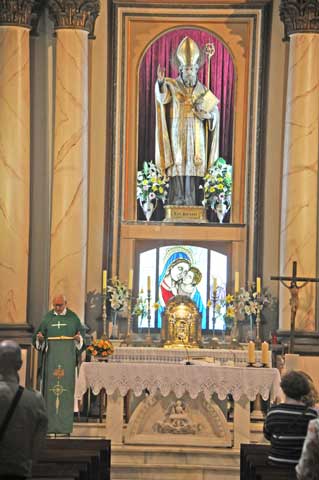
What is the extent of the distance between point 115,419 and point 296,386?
5.84m

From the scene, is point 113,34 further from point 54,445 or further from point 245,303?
point 54,445

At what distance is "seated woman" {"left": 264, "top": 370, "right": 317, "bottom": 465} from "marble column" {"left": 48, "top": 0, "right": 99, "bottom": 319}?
8595mm

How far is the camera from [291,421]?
9.32m

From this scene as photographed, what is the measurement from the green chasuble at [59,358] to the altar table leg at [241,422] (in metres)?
2.15

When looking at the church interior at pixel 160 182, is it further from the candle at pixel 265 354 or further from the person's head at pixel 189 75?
the candle at pixel 265 354

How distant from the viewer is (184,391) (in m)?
14.9

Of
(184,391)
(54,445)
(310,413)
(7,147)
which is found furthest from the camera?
(7,147)

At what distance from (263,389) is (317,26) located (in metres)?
5.42

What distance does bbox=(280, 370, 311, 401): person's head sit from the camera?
9328 millimetres

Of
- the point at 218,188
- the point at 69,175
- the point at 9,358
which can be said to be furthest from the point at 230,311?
the point at 9,358

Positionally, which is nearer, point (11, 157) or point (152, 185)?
point (11, 157)

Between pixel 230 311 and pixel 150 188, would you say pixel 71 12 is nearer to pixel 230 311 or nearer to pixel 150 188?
pixel 150 188

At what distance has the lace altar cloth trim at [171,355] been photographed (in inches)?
656

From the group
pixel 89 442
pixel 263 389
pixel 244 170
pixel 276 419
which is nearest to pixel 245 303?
pixel 244 170
